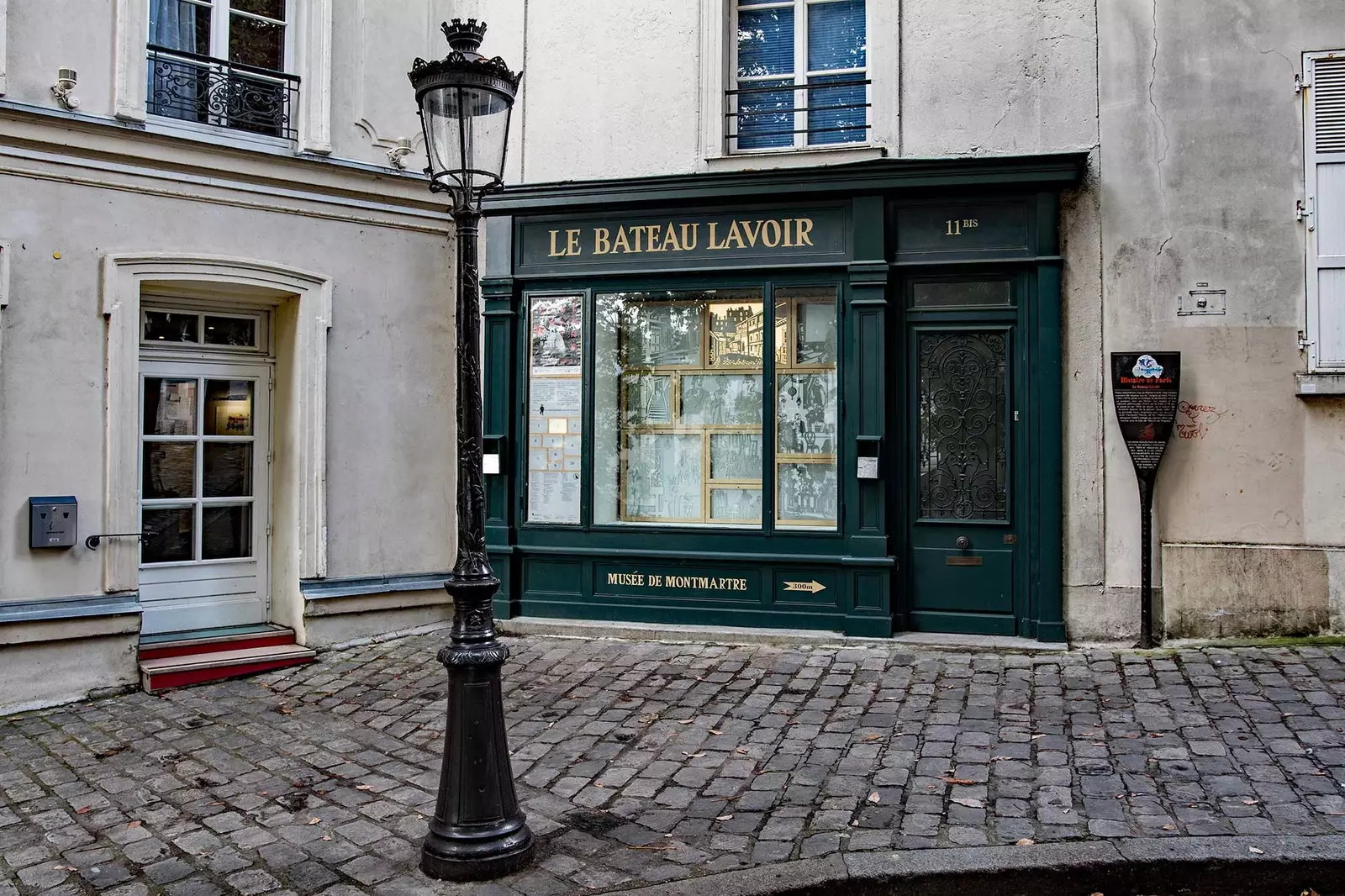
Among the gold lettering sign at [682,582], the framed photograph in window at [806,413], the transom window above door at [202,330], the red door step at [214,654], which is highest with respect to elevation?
the transom window above door at [202,330]

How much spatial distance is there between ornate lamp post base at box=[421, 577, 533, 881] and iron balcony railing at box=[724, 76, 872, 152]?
16.6 feet

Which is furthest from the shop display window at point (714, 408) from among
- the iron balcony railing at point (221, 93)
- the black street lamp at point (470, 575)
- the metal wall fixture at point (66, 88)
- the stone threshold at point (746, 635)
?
the black street lamp at point (470, 575)

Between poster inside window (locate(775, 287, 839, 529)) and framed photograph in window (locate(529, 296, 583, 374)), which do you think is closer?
poster inside window (locate(775, 287, 839, 529))

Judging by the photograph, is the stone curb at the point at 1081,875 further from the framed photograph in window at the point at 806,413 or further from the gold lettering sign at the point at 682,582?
the framed photograph in window at the point at 806,413

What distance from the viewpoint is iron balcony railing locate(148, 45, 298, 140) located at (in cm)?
750

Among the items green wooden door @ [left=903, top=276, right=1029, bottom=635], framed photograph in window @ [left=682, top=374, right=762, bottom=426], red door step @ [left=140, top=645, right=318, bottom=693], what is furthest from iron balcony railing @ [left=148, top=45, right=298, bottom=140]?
green wooden door @ [left=903, top=276, right=1029, bottom=635]

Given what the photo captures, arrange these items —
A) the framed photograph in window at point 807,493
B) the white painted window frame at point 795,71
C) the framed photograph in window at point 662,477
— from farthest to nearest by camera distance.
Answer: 1. the framed photograph in window at point 662,477
2. the white painted window frame at point 795,71
3. the framed photograph in window at point 807,493

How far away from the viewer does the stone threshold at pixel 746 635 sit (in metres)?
7.41

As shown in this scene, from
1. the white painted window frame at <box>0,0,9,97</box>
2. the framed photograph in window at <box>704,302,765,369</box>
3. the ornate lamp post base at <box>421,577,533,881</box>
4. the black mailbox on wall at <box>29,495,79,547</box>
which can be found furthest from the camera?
the framed photograph in window at <box>704,302,765,369</box>

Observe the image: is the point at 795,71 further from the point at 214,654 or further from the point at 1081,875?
the point at 1081,875

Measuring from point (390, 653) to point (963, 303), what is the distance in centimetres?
485

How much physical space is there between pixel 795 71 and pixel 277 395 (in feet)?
15.4

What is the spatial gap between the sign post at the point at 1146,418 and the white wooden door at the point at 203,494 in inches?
244

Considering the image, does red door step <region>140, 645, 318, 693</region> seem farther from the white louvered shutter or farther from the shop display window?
the white louvered shutter
